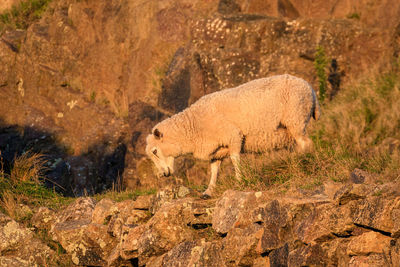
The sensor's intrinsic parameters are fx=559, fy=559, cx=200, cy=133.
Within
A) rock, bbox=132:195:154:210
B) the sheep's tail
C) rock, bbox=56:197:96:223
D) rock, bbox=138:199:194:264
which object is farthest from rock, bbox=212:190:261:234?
the sheep's tail

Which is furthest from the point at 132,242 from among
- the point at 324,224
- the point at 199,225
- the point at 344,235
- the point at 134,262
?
the point at 344,235

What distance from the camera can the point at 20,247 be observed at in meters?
7.96

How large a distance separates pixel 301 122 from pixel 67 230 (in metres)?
4.12

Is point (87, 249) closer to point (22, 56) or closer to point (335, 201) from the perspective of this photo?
point (335, 201)

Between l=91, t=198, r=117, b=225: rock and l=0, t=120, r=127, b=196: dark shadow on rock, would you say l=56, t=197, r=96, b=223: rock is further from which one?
l=0, t=120, r=127, b=196: dark shadow on rock

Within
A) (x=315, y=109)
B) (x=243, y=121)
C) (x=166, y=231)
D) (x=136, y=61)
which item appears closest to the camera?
→ (x=166, y=231)

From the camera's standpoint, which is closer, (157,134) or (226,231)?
(226,231)

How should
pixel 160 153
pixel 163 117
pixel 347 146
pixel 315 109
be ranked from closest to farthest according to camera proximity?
pixel 160 153, pixel 315 109, pixel 347 146, pixel 163 117

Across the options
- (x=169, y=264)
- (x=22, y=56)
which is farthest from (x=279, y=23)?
(x=169, y=264)

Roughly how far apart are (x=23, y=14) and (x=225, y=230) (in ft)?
51.5

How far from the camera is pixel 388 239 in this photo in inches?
170

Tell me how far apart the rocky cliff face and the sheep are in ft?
13.4

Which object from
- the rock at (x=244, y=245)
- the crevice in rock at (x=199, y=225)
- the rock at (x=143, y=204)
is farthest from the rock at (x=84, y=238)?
the rock at (x=244, y=245)

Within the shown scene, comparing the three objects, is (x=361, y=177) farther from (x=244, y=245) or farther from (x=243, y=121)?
(x=243, y=121)
